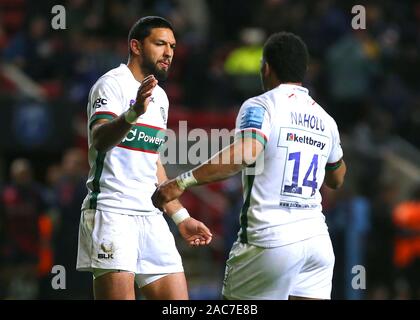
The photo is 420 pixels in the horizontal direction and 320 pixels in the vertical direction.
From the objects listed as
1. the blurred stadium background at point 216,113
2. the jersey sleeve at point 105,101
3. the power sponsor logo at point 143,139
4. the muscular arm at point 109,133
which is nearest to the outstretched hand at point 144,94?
the muscular arm at point 109,133

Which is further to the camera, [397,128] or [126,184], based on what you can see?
[397,128]

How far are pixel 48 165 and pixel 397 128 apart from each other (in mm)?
Answer: 5314

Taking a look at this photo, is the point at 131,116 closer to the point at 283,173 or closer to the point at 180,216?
the point at 180,216

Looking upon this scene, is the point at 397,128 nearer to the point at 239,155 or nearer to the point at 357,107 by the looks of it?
the point at 357,107

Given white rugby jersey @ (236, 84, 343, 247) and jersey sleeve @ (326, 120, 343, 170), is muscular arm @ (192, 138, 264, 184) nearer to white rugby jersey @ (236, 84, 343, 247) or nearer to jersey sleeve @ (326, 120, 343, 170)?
white rugby jersey @ (236, 84, 343, 247)

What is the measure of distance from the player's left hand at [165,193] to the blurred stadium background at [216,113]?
643 cm

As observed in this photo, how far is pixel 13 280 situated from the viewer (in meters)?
14.5

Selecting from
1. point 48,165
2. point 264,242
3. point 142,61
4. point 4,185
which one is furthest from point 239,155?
point 48,165

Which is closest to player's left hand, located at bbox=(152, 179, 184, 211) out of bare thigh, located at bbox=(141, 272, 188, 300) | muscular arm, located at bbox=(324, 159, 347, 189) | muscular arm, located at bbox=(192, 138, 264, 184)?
muscular arm, located at bbox=(192, 138, 264, 184)

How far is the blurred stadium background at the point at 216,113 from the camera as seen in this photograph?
1445cm

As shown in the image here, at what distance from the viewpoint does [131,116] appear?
7102 mm

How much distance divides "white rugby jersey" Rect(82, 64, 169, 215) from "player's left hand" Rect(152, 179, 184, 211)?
1.52 feet

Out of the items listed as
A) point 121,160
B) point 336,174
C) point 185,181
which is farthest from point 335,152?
point 121,160

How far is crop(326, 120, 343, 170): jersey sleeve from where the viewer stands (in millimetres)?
7848
